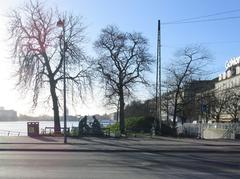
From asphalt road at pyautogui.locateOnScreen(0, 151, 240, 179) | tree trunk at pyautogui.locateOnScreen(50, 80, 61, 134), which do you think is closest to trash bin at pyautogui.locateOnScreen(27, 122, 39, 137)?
tree trunk at pyautogui.locateOnScreen(50, 80, 61, 134)

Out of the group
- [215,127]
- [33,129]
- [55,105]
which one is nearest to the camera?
[33,129]

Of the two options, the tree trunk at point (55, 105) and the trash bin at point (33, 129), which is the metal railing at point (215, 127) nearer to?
the tree trunk at point (55, 105)

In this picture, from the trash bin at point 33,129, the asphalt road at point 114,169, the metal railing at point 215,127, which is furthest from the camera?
the metal railing at point 215,127

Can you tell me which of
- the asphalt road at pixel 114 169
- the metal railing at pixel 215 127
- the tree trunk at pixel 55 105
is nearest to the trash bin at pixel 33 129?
the tree trunk at pixel 55 105

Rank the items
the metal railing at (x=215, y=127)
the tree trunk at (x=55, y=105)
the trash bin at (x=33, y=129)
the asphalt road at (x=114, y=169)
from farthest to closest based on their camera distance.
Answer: the tree trunk at (x=55, y=105), the metal railing at (x=215, y=127), the trash bin at (x=33, y=129), the asphalt road at (x=114, y=169)

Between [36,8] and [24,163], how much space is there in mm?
33784

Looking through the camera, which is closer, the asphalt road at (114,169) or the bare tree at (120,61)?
the asphalt road at (114,169)

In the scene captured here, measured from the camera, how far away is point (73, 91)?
53719mm

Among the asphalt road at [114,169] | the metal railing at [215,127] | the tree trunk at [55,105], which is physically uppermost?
the tree trunk at [55,105]

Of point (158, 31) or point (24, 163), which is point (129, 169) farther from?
point (158, 31)

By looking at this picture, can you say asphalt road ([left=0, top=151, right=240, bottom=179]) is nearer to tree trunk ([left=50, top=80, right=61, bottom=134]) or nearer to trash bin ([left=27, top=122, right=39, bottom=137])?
trash bin ([left=27, top=122, right=39, bottom=137])

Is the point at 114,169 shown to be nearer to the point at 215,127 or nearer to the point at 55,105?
the point at 55,105

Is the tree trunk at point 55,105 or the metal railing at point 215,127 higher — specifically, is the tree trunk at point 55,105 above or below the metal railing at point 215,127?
above

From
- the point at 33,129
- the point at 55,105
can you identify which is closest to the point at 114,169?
the point at 33,129
